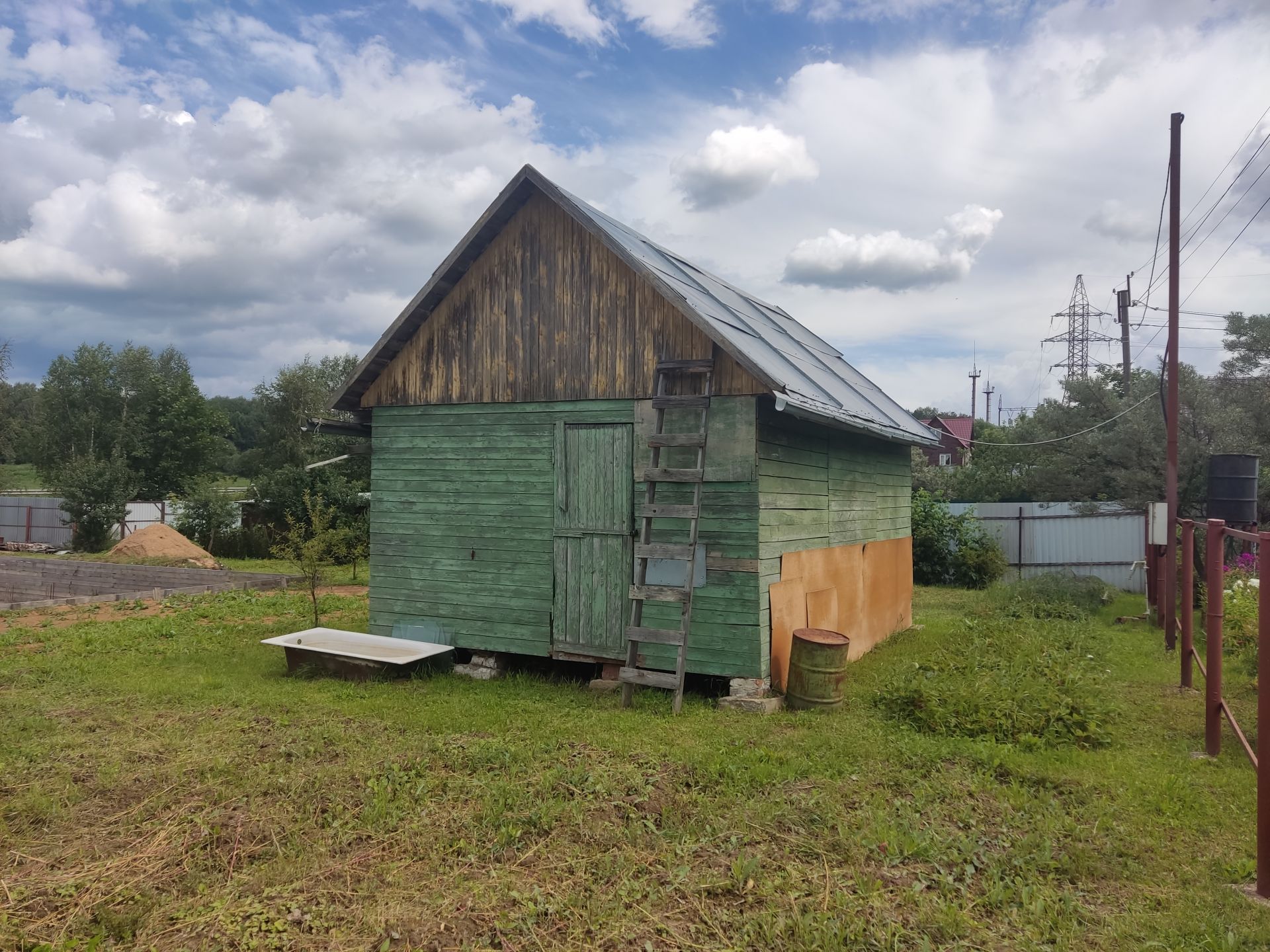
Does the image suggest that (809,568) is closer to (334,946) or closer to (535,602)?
(535,602)

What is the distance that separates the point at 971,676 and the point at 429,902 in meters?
6.15

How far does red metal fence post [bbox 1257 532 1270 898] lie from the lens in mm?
4625

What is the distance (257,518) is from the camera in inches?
1187

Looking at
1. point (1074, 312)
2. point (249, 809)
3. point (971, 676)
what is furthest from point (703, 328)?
point (1074, 312)

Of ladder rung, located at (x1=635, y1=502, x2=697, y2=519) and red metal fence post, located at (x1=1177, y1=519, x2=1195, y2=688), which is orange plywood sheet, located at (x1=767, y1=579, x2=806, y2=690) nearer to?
ladder rung, located at (x1=635, y1=502, x2=697, y2=519)

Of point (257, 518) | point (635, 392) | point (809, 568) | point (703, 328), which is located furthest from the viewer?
point (257, 518)

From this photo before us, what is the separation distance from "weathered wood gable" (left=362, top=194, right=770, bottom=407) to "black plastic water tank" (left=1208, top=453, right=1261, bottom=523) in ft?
27.7

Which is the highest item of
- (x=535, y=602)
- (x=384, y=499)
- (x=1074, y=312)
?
(x=1074, y=312)

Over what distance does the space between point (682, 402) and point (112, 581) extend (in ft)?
59.7

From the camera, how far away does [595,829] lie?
5414 mm

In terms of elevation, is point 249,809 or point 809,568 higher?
point 809,568

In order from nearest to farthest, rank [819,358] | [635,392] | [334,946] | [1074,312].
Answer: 1. [334,946]
2. [635,392]
3. [819,358]
4. [1074,312]

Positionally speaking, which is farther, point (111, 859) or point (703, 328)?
point (703, 328)

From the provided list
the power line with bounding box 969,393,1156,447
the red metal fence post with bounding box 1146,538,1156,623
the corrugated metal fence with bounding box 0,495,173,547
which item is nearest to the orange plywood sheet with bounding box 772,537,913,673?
the red metal fence post with bounding box 1146,538,1156,623
